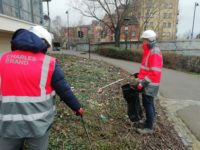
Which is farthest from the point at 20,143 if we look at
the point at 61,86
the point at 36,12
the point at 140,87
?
the point at 36,12

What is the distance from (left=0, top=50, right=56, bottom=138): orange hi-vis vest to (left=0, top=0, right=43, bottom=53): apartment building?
24.0 ft

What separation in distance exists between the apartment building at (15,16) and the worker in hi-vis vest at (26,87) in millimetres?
7275

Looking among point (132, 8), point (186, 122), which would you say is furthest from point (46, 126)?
point (132, 8)

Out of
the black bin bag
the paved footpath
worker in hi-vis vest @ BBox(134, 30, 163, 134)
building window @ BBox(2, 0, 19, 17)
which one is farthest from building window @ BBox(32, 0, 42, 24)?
worker in hi-vis vest @ BBox(134, 30, 163, 134)

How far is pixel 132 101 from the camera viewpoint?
14.0 ft

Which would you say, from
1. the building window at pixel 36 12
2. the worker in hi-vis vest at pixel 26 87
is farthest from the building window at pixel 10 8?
the worker in hi-vis vest at pixel 26 87

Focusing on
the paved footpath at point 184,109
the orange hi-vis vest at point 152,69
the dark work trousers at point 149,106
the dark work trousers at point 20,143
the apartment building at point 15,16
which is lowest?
the paved footpath at point 184,109

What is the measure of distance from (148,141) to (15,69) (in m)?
2.88

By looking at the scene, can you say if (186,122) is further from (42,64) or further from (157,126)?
(42,64)

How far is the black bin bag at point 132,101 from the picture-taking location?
13.7 feet

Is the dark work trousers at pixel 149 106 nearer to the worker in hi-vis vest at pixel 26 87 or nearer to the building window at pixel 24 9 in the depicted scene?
the worker in hi-vis vest at pixel 26 87

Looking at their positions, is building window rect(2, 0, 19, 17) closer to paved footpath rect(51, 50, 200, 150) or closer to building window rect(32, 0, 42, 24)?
building window rect(32, 0, 42, 24)

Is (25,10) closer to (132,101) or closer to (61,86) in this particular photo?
(132,101)

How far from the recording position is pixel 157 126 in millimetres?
4637
